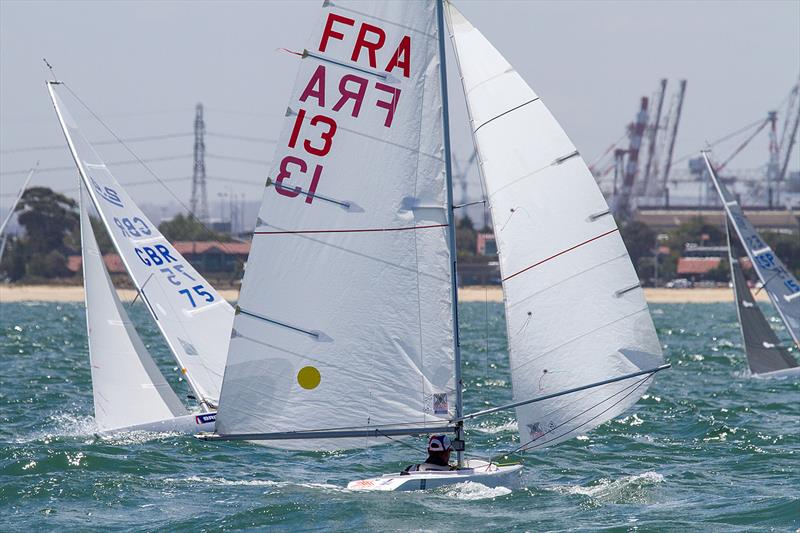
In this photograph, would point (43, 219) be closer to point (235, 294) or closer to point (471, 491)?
point (235, 294)

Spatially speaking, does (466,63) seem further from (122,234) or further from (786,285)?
(786,285)

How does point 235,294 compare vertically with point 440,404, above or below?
above

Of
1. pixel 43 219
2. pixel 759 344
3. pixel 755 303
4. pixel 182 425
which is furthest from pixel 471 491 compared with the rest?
pixel 43 219

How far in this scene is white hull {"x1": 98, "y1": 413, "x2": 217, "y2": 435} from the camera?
17750 mm

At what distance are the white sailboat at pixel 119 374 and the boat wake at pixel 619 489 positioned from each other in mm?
5484

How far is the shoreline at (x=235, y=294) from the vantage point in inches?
3602

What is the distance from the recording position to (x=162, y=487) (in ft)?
46.5

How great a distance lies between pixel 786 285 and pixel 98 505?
19.0 m

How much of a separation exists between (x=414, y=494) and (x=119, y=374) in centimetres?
639

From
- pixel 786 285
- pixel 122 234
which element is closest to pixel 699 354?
pixel 786 285

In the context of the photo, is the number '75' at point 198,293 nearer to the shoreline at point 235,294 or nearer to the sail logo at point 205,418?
the sail logo at point 205,418

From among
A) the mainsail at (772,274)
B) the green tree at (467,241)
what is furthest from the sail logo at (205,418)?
the green tree at (467,241)

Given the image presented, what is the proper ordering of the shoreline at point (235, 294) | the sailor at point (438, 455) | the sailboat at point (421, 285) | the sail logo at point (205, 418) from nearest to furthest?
1. the sailboat at point (421, 285)
2. the sailor at point (438, 455)
3. the sail logo at point (205, 418)
4. the shoreline at point (235, 294)

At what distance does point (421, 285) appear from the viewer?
12.9 meters
